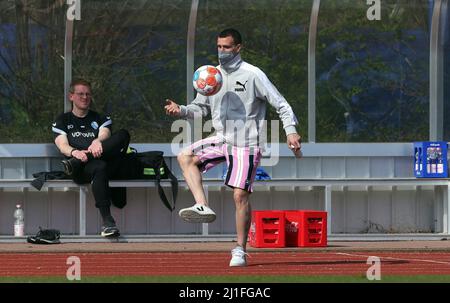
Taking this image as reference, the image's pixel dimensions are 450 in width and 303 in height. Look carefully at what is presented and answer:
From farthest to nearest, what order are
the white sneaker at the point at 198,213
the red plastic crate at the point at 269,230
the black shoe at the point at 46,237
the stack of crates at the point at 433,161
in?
the stack of crates at the point at 433,161 → the black shoe at the point at 46,237 → the red plastic crate at the point at 269,230 → the white sneaker at the point at 198,213

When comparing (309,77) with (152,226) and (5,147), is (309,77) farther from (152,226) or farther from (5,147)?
(5,147)

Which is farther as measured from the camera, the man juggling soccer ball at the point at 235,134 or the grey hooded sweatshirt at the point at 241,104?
the grey hooded sweatshirt at the point at 241,104

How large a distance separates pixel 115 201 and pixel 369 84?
3436 millimetres

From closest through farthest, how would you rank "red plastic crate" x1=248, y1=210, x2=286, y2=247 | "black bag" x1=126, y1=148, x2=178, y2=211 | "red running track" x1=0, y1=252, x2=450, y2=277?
"red running track" x1=0, y1=252, x2=450, y2=277 < "red plastic crate" x1=248, y1=210, x2=286, y2=247 < "black bag" x1=126, y1=148, x2=178, y2=211

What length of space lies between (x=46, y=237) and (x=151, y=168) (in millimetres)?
1535

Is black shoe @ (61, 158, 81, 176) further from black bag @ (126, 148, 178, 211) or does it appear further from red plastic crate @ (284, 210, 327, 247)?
red plastic crate @ (284, 210, 327, 247)

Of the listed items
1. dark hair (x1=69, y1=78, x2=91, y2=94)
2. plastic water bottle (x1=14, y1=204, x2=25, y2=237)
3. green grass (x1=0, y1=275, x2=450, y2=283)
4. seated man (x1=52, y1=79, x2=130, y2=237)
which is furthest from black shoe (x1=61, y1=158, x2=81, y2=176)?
green grass (x1=0, y1=275, x2=450, y2=283)

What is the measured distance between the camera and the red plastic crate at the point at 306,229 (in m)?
14.4

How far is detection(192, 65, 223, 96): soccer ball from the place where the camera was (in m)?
11.5

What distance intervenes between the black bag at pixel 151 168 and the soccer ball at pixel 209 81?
397cm

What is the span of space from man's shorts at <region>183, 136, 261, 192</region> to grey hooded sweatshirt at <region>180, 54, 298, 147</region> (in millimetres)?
62

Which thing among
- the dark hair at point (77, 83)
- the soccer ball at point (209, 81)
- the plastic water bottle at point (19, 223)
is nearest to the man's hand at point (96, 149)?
the dark hair at point (77, 83)

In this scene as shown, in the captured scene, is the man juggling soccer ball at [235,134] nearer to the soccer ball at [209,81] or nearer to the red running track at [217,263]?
the soccer ball at [209,81]

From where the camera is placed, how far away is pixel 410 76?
1652cm
